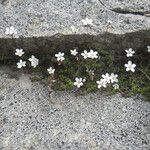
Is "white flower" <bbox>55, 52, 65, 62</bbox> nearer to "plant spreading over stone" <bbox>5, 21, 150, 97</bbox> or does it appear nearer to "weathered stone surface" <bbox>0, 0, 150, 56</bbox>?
"plant spreading over stone" <bbox>5, 21, 150, 97</bbox>

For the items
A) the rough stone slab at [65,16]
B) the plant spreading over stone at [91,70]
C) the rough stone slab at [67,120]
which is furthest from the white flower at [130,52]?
the rough stone slab at [67,120]

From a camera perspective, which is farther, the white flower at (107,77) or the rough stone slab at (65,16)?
the rough stone slab at (65,16)

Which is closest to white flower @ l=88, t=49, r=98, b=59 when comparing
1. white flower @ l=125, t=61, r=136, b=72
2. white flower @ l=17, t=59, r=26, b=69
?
white flower @ l=125, t=61, r=136, b=72

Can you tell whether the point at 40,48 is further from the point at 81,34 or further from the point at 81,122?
the point at 81,122

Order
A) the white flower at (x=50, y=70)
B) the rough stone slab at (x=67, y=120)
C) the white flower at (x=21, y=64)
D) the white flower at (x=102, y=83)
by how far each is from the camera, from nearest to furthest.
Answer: the rough stone slab at (x=67, y=120)
the white flower at (x=102, y=83)
the white flower at (x=50, y=70)
the white flower at (x=21, y=64)

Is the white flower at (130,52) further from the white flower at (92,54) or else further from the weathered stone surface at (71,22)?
the white flower at (92,54)
